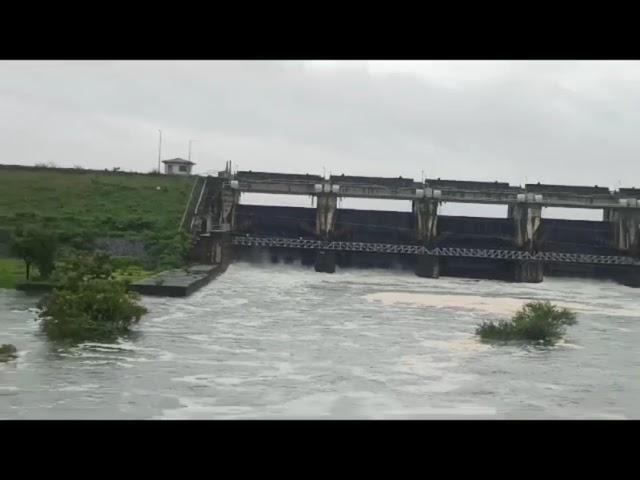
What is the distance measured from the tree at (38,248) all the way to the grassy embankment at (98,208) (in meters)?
2.05

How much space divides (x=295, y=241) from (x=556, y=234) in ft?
45.0

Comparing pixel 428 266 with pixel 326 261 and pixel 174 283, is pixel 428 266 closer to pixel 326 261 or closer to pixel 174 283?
pixel 326 261

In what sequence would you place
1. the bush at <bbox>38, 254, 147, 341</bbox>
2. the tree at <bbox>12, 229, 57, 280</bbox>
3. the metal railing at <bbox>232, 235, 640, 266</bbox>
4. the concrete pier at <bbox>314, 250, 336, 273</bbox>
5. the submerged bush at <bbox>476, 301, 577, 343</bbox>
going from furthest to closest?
the concrete pier at <bbox>314, 250, 336, 273</bbox> → the metal railing at <bbox>232, 235, 640, 266</bbox> → the tree at <bbox>12, 229, 57, 280</bbox> → the submerged bush at <bbox>476, 301, 577, 343</bbox> → the bush at <bbox>38, 254, 147, 341</bbox>

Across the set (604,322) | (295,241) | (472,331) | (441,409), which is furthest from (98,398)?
(295,241)

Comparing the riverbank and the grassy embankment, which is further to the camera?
the grassy embankment

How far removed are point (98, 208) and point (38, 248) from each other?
13.1 m

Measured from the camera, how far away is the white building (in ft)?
142

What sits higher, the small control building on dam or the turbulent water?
the small control building on dam

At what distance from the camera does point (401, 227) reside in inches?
1470

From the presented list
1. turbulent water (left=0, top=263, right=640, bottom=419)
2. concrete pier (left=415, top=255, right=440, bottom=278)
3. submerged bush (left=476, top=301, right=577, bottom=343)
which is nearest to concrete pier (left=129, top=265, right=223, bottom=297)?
turbulent water (left=0, top=263, right=640, bottom=419)

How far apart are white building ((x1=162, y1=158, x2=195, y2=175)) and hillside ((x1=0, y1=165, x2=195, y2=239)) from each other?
3.60 metres

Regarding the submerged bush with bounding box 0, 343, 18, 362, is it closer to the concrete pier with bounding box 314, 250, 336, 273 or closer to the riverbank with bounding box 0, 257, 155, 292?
the riverbank with bounding box 0, 257, 155, 292

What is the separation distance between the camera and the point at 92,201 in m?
34.7
